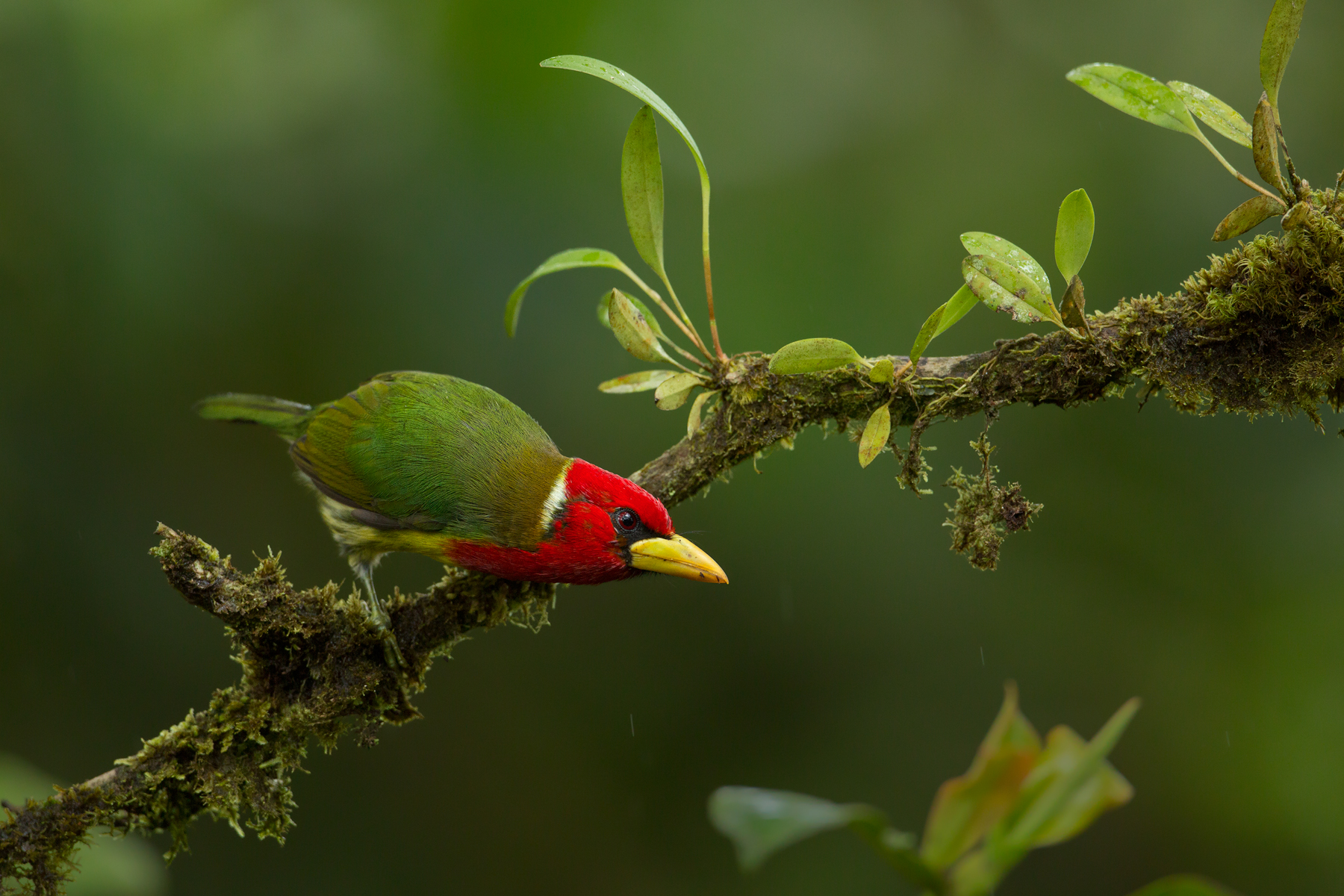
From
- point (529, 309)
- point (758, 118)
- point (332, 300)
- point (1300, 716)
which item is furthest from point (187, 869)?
point (1300, 716)

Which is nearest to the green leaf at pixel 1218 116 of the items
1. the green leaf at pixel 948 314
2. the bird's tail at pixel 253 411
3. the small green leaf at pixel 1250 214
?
the small green leaf at pixel 1250 214

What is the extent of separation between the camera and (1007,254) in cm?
171

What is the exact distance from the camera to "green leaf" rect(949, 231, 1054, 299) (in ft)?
5.57

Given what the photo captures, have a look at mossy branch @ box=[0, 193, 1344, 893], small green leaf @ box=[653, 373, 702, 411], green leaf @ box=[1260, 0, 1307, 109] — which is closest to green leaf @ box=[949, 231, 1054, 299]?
mossy branch @ box=[0, 193, 1344, 893]

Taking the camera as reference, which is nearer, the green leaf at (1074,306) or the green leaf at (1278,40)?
the green leaf at (1278,40)

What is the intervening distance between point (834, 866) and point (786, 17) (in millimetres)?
4019

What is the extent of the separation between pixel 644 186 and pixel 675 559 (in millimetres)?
847

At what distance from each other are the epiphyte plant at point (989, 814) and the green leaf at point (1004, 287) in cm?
104

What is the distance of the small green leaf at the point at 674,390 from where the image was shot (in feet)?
6.86

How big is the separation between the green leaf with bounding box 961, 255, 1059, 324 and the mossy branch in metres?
0.23

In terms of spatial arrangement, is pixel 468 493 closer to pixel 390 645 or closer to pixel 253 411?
pixel 390 645

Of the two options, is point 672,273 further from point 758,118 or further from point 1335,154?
point 1335,154

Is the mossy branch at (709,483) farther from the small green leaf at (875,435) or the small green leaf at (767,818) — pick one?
the small green leaf at (767,818)

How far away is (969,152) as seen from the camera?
4.48 metres
